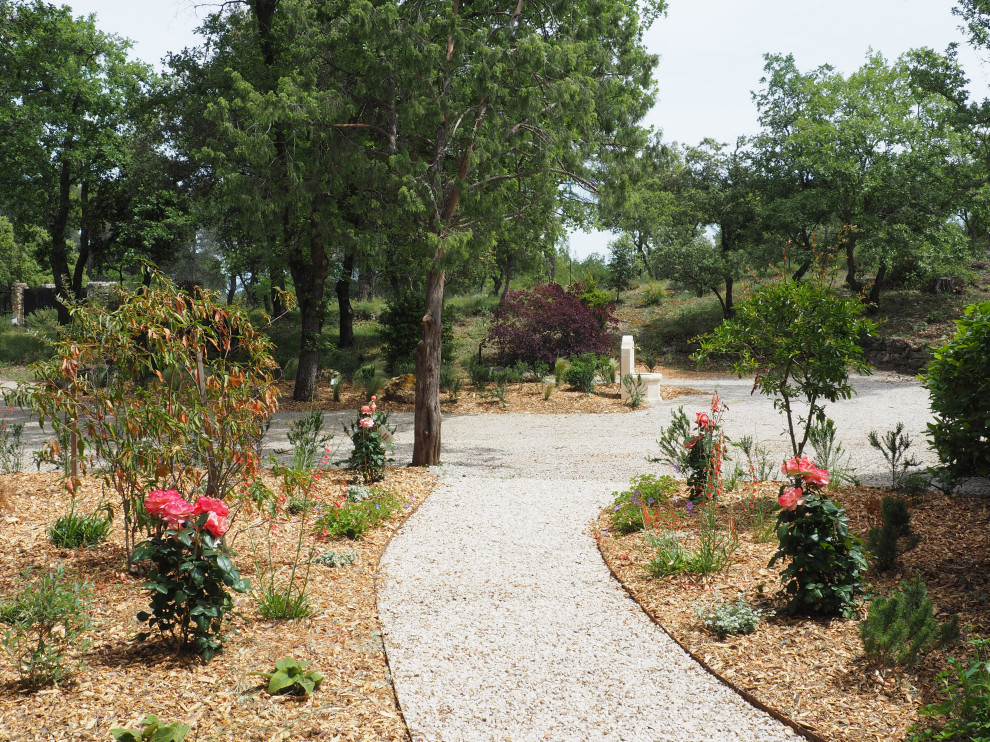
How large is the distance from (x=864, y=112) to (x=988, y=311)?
700 inches

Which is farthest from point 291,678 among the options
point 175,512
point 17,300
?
point 17,300

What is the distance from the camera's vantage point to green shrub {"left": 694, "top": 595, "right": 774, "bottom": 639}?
387cm

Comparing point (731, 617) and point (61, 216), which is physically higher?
point (61, 216)

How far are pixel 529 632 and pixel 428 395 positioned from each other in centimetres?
447

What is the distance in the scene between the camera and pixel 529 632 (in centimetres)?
405

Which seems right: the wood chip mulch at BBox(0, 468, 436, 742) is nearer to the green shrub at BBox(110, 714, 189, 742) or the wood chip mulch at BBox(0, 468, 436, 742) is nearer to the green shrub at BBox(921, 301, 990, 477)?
the green shrub at BBox(110, 714, 189, 742)

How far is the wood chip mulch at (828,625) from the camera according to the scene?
3168 millimetres

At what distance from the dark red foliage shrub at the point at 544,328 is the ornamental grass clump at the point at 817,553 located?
1275 centimetres

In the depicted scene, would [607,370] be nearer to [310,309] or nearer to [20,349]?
[310,309]

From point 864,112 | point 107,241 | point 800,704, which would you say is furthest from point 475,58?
point 107,241

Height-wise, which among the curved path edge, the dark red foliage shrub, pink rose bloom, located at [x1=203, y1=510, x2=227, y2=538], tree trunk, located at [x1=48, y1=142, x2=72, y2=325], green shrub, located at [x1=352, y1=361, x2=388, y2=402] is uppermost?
tree trunk, located at [x1=48, y1=142, x2=72, y2=325]

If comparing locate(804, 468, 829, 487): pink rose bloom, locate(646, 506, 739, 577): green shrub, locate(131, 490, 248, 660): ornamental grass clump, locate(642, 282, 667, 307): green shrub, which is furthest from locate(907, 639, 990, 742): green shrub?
locate(642, 282, 667, 307): green shrub

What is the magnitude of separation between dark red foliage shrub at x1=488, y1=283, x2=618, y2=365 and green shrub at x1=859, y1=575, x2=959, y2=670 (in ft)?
43.8

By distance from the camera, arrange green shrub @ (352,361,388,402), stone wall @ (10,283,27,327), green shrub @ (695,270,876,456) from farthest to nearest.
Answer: stone wall @ (10,283,27,327) → green shrub @ (352,361,388,402) → green shrub @ (695,270,876,456)
